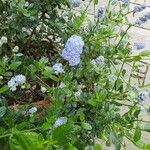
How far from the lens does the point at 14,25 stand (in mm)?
1381

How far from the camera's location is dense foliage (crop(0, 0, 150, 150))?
1.18 metres

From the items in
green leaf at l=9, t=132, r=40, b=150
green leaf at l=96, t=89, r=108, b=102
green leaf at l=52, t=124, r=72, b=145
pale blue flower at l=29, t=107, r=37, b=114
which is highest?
green leaf at l=9, t=132, r=40, b=150

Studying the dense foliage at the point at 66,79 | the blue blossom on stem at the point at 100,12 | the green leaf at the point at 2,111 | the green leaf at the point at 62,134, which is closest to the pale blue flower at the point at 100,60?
the dense foliage at the point at 66,79

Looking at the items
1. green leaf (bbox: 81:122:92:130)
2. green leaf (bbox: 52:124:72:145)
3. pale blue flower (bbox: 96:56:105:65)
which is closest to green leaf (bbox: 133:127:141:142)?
green leaf (bbox: 81:122:92:130)

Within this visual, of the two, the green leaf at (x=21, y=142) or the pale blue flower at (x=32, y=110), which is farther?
the pale blue flower at (x=32, y=110)

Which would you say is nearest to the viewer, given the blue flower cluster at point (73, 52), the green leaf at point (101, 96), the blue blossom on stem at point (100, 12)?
the blue flower cluster at point (73, 52)

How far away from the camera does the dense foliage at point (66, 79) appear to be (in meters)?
1.18

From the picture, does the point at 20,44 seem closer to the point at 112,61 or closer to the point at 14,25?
the point at 14,25

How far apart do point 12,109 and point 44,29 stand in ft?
1.25

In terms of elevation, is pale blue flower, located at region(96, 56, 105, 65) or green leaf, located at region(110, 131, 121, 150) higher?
pale blue flower, located at region(96, 56, 105, 65)

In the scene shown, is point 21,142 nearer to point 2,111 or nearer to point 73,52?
point 73,52

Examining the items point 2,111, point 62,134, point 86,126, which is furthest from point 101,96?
point 62,134

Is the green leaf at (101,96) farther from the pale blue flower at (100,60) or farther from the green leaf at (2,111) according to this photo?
the green leaf at (2,111)

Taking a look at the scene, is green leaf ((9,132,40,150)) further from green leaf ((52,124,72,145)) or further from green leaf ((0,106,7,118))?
green leaf ((0,106,7,118))
